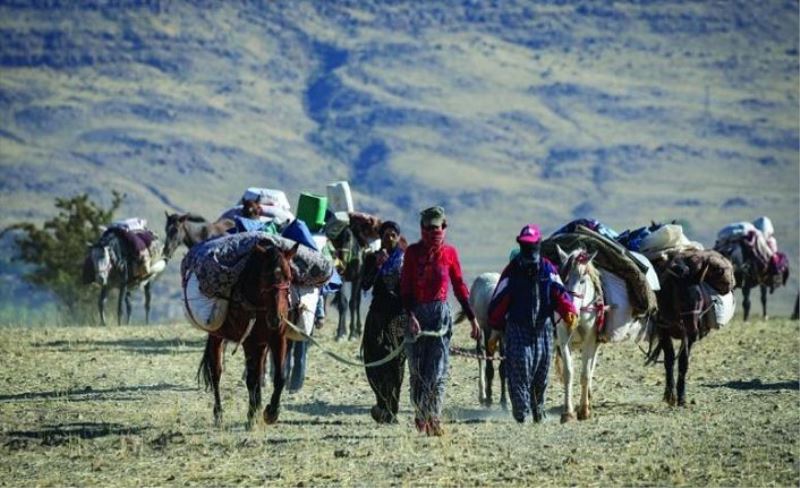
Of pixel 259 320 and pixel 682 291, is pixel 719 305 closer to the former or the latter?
pixel 682 291

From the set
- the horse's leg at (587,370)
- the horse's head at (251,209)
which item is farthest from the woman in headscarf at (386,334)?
the horse's head at (251,209)

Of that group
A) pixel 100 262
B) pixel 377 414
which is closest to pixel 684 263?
pixel 377 414

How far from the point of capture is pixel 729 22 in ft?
575

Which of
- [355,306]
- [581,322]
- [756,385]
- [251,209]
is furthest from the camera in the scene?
[355,306]

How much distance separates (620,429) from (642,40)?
155606 millimetres

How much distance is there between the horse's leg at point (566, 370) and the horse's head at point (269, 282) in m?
2.75

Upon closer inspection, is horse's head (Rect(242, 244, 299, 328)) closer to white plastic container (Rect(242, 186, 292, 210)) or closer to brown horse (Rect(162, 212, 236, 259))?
white plastic container (Rect(242, 186, 292, 210))

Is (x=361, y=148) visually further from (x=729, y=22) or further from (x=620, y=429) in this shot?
(x=620, y=429)

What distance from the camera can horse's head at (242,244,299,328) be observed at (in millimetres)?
17203

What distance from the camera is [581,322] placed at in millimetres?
18625

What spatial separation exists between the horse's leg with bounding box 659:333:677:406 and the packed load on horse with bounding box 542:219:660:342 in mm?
1187

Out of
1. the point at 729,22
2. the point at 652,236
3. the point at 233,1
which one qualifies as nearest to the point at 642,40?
the point at 729,22

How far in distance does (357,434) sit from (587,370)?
2.80 meters

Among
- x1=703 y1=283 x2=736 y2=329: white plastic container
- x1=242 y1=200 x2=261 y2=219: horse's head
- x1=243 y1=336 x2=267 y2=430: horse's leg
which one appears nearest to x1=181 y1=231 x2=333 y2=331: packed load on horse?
x1=243 y1=336 x2=267 y2=430: horse's leg
